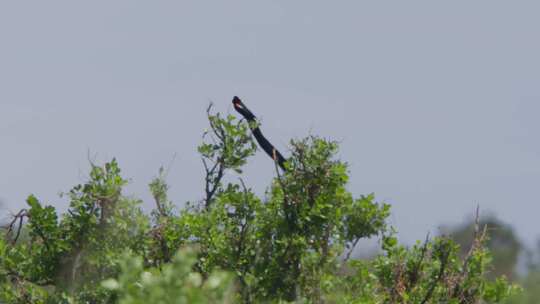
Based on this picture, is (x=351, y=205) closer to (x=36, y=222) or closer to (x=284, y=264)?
(x=284, y=264)

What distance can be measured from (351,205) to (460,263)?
1.40 m

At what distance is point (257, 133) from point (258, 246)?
142 cm

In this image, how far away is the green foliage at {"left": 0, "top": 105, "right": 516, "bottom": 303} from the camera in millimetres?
11188

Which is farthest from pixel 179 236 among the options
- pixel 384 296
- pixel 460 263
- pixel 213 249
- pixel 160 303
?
pixel 160 303

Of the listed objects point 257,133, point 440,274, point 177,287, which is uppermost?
point 257,133

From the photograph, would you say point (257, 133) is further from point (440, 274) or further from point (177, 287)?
point (177, 287)

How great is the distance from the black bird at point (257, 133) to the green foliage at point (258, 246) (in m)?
0.21

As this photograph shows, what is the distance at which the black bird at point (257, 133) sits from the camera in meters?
11.7

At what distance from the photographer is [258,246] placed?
11.4m

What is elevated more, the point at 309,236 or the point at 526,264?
the point at 526,264

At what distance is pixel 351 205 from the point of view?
38.5ft

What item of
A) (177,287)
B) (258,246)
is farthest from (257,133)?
(177,287)

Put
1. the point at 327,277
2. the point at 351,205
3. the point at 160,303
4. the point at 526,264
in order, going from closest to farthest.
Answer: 1. the point at 160,303
2. the point at 327,277
3. the point at 351,205
4. the point at 526,264

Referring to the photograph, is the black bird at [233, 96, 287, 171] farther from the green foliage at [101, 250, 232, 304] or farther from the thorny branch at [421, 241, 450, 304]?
the green foliage at [101, 250, 232, 304]
